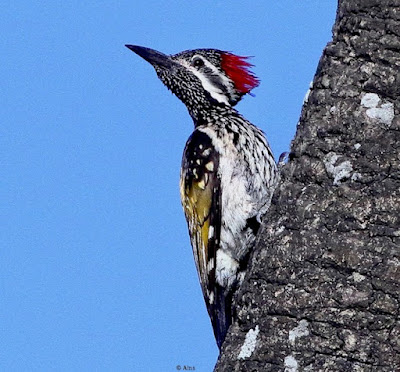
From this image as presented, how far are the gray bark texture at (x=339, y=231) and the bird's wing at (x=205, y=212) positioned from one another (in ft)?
7.24

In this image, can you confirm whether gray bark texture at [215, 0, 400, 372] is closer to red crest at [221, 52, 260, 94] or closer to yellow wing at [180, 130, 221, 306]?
yellow wing at [180, 130, 221, 306]

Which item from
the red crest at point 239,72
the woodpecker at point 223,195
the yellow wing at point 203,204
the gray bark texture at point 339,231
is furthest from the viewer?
the red crest at point 239,72

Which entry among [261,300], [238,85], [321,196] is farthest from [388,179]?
[238,85]

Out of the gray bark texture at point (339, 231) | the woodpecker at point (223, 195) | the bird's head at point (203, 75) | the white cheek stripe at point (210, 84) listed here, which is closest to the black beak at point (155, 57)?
the bird's head at point (203, 75)

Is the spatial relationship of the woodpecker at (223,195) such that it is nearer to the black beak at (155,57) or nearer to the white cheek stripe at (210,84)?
A: the white cheek stripe at (210,84)

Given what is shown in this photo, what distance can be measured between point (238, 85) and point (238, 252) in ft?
5.20

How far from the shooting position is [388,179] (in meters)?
2.68

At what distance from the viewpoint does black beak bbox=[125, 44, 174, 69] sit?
6422 millimetres

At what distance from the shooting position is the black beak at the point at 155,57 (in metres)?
6.42

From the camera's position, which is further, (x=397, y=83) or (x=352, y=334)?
(x=397, y=83)

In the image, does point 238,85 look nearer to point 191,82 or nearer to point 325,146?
point 191,82

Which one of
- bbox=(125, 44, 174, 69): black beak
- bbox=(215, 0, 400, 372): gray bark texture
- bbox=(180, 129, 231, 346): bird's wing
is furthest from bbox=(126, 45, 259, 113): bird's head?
bbox=(215, 0, 400, 372): gray bark texture

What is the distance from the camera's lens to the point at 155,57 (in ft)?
21.2

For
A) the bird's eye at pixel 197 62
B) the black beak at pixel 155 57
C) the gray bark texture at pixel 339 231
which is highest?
the black beak at pixel 155 57
